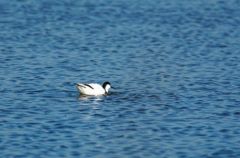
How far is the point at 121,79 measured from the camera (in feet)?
118

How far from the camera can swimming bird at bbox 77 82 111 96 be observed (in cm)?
3251

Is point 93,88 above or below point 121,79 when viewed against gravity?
below

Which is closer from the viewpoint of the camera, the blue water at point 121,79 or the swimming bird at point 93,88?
the blue water at point 121,79

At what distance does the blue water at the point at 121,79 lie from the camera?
26.4m

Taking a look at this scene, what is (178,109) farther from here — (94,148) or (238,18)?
(238,18)

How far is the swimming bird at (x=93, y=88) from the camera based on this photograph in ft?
107

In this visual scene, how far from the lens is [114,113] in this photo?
3022 cm

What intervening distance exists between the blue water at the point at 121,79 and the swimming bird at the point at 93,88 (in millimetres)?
279

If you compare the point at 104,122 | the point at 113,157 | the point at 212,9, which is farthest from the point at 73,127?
the point at 212,9

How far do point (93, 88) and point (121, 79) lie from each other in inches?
129

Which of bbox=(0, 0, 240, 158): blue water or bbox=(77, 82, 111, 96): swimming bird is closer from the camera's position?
bbox=(0, 0, 240, 158): blue water

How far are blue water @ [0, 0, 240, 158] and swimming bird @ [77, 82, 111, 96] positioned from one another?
28 cm

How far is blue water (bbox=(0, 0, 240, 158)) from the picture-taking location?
2639cm

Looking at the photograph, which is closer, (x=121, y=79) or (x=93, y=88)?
(x=93, y=88)
